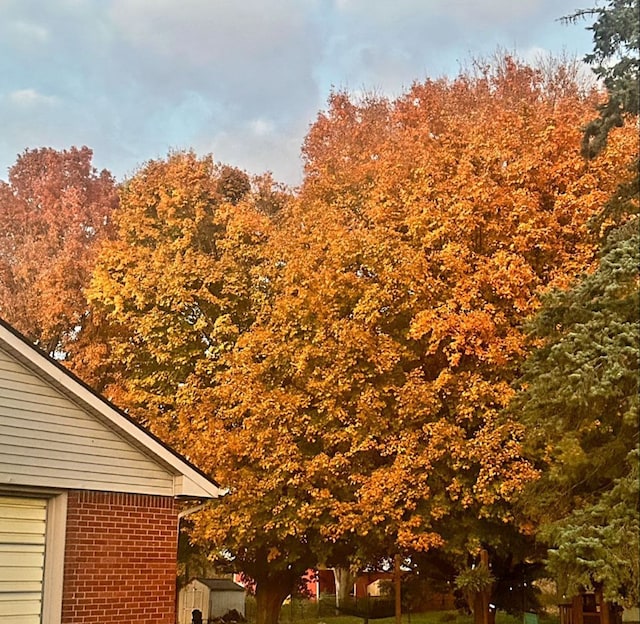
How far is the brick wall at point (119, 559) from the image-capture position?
36.0 feet

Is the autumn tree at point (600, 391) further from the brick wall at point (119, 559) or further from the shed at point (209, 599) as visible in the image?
the shed at point (209, 599)

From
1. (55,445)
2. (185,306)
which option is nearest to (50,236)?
(185,306)

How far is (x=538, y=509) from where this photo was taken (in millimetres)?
13844

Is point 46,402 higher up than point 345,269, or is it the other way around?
point 345,269

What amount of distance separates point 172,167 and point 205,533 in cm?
1270

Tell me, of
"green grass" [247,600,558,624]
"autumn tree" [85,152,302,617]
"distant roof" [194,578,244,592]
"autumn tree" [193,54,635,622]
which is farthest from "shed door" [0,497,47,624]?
"distant roof" [194,578,244,592]

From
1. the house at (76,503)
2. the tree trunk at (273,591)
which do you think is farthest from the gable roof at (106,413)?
the tree trunk at (273,591)

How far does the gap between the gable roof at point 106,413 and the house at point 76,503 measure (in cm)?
1

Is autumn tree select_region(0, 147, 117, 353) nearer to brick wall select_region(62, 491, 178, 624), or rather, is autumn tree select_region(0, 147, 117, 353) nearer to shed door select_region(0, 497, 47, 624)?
brick wall select_region(62, 491, 178, 624)

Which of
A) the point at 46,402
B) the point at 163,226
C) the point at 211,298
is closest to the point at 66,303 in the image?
the point at 163,226

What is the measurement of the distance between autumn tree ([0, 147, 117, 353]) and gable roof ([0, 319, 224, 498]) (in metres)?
16.1

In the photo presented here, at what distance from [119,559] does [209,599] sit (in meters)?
29.0

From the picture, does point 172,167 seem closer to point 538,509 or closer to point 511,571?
point 511,571

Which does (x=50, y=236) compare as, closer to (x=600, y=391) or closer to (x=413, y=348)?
(x=413, y=348)
